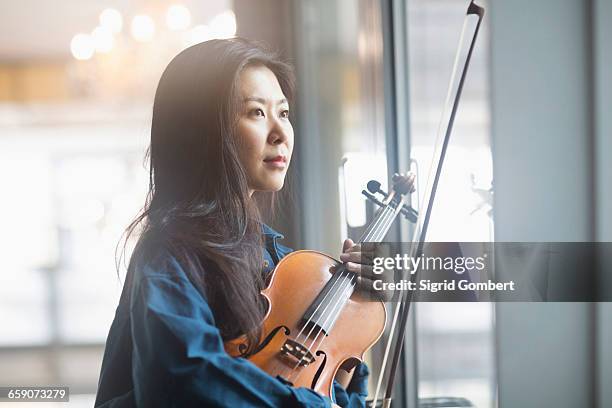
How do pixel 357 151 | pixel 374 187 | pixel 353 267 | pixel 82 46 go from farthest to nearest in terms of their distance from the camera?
pixel 82 46 → pixel 357 151 → pixel 374 187 → pixel 353 267

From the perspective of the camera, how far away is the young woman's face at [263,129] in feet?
2.79

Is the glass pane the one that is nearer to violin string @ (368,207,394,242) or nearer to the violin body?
violin string @ (368,207,394,242)

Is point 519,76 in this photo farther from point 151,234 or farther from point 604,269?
point 151,234

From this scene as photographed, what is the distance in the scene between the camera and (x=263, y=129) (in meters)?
0.86

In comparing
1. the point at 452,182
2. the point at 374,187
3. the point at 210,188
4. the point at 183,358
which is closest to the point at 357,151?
the point at 374,187

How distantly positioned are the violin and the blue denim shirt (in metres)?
0.04

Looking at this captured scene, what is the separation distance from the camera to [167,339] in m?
0.67

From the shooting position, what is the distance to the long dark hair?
2.48 feet

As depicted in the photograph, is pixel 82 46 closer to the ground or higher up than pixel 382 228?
higher up

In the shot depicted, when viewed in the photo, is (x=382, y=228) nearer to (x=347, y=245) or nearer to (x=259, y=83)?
(x=347, y=245)

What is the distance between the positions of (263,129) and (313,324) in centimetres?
27

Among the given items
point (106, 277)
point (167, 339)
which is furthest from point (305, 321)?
point (106, 277)

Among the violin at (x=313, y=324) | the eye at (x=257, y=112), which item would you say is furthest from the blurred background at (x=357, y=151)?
the eye at (x=257, y=112)

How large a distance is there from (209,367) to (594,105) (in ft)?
1.97
